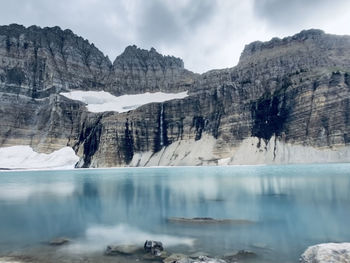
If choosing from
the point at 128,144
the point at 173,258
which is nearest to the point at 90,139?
the point at 128,144

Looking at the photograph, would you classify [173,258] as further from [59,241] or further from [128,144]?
[128,144]

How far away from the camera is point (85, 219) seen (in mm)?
25812

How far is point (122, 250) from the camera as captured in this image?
17406 millimetres

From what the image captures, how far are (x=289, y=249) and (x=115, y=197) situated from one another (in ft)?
77.1

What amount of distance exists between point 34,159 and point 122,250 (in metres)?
163

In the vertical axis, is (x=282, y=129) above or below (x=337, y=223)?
above

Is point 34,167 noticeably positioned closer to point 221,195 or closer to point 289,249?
point 221,195

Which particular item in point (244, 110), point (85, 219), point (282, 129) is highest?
point (244, 110)

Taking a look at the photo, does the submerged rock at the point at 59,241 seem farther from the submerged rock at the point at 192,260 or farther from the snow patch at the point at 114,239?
the submerged rock at the point at 192,260

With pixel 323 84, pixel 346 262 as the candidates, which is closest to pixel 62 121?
pixel 323 84

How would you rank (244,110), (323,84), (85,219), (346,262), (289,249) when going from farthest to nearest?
(244,110) < (323,84) < (85,219) < (289,249) < (346,262)

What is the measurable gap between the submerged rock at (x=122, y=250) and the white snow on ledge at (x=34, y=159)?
14855cm

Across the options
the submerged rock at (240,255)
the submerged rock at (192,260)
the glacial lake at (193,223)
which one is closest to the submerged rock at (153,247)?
the glacial lake at (193,223)

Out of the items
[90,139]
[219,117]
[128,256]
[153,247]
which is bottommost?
[128,256]
